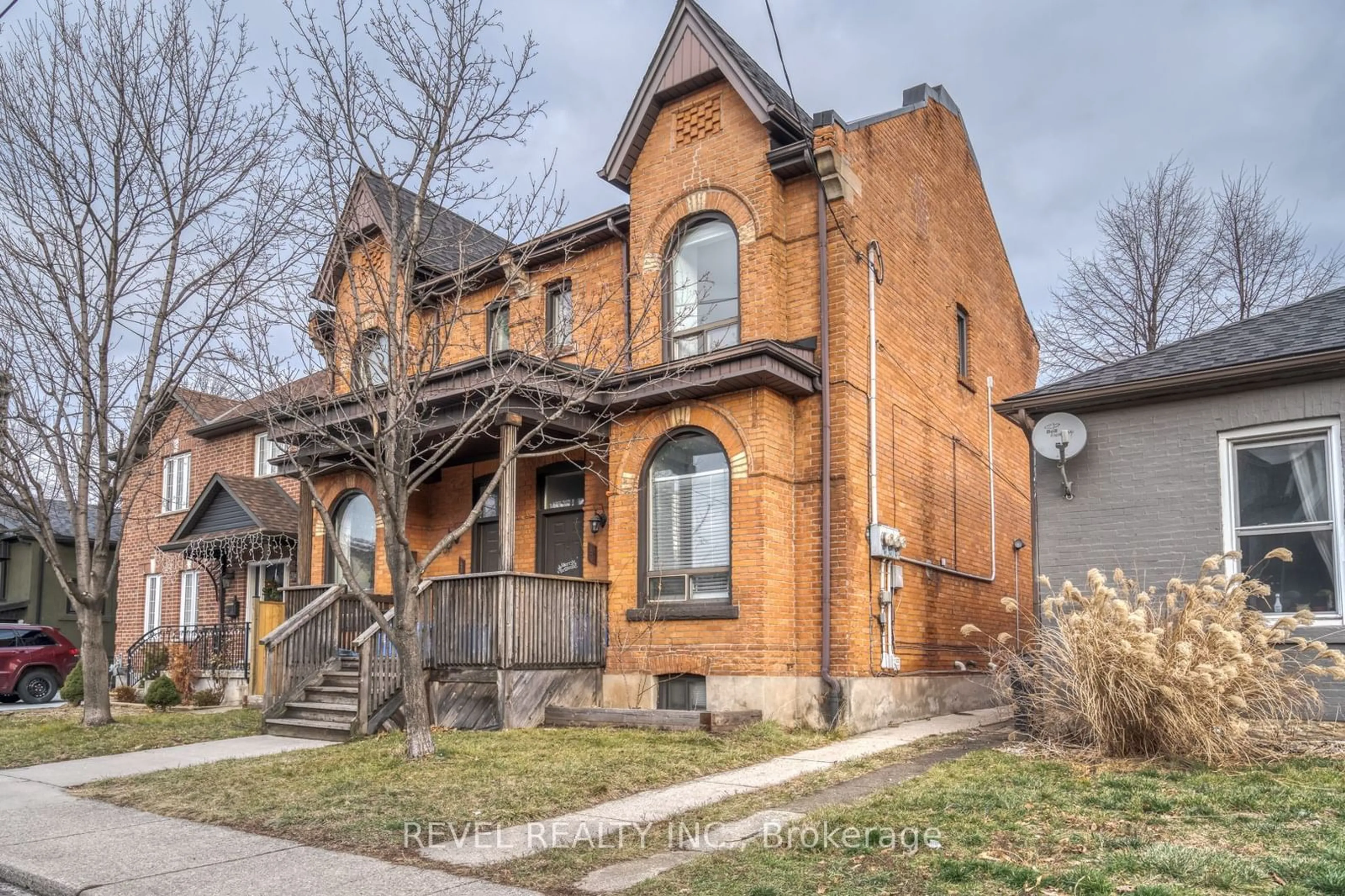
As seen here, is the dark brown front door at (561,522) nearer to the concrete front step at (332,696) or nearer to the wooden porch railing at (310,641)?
the wooden porch railing at (310,641)

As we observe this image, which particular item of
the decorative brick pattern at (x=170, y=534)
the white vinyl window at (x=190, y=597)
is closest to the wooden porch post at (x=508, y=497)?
the decorative brick pattern at (x=170, y=534)

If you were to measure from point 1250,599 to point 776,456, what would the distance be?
514 centimetres

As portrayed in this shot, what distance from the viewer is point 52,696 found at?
2245 centimetres

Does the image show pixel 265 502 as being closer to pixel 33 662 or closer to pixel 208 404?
pixel 33 662

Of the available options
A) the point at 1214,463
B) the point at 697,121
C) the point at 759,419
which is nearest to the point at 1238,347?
the point at 1214,463

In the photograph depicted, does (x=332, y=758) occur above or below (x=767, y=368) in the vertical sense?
below

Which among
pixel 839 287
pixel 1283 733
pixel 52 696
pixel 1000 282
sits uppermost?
pixel 1000 282

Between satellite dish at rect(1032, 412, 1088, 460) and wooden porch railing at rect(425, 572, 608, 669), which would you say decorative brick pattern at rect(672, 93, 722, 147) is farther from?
wooden porch railing at rect(425, 572, 608, 669)

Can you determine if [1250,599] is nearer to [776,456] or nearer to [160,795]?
[776,456]

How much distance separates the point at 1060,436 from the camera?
1121 centimetres

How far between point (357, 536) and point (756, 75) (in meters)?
9.36

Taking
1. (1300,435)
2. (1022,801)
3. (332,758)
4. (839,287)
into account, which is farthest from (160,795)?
(1300,435)

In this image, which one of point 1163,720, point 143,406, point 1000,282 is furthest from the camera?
point 1000,282

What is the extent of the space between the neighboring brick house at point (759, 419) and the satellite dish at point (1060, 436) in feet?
7.32
